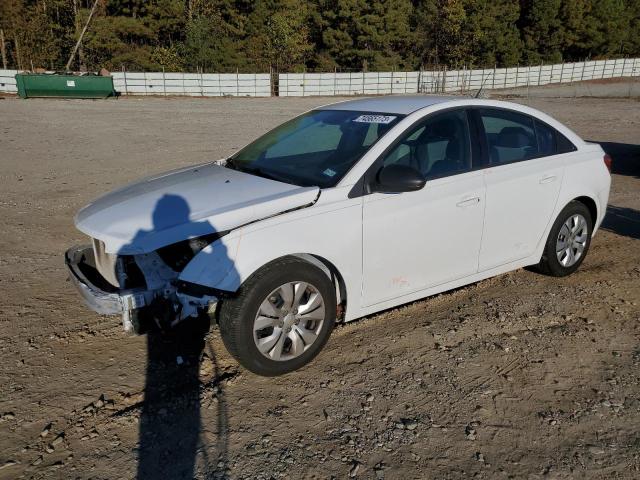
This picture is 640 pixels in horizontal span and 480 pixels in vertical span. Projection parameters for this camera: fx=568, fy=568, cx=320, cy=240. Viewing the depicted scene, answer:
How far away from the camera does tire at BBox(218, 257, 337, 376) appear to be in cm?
337

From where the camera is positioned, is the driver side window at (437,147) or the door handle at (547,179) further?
the door handle at (547,179)

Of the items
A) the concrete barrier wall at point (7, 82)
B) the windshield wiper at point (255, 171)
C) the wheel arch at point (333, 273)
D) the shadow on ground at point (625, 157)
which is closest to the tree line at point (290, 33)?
the concrete barrier wall at point (7, 82)

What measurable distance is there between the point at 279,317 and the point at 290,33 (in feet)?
175

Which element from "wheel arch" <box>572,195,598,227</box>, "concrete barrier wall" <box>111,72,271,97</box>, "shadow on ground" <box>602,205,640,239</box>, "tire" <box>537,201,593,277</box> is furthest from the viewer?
"concrete barrier wall" <box>111,72,271,97</box>

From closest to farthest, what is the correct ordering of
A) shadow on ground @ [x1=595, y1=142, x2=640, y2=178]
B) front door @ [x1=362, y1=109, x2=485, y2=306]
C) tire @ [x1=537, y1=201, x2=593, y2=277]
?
front door @ [x1=362, y1=109, x2=485, y2=306], tire @ [x1=537, y1=201, x2=593, y2=277], shadow on ground @ [x1=595, y1=142, x2=640, y2=178]

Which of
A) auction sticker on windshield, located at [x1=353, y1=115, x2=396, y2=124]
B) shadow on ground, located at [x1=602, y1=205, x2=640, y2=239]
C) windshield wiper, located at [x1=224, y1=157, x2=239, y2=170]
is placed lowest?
shadow on ground, located at [x1=602, y1=205, x2=640, y2=239]

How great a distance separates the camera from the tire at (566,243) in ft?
16.4

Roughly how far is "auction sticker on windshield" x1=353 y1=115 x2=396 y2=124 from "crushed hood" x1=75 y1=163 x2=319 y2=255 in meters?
0.91

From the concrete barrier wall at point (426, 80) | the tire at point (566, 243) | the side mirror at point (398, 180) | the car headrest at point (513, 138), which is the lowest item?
the concrete barrier wall at point (426, 80)

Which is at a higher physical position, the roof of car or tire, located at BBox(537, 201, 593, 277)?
the roof of car

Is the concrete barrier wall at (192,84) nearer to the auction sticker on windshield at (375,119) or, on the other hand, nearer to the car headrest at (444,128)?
the auction sticker on windshield at (375,119)

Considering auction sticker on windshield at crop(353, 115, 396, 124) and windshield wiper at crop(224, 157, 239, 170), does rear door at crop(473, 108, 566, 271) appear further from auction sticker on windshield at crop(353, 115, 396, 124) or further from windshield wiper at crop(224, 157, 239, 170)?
windshield wiper at crop(224, 157, 239, 170)

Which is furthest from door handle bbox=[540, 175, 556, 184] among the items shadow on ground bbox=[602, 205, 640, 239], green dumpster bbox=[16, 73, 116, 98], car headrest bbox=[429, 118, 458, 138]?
green dumpster bbox=[16, 73, 116, 98]

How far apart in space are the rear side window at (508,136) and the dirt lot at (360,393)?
46.7 inches
